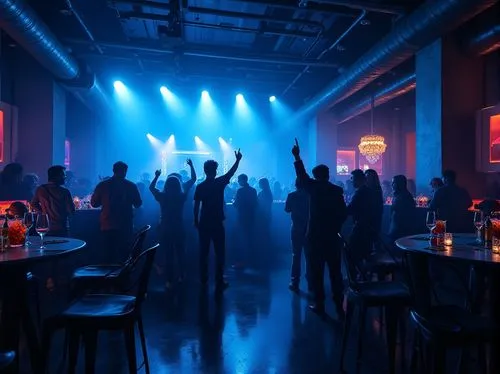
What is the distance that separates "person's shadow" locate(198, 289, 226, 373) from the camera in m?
3.04

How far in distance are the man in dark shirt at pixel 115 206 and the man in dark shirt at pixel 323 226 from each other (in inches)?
88.5

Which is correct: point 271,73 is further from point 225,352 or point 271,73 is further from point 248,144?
point 225,352

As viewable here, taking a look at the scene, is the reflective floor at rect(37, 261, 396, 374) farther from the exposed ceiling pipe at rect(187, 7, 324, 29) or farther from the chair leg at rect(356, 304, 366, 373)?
the exposed ceiling pipe at rect(187, 7, 324, 29)

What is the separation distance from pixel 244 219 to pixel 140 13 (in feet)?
12.8

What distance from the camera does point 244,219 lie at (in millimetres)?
6727

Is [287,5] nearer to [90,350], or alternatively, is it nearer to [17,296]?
[17,296]

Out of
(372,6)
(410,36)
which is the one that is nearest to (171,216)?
(372,6)

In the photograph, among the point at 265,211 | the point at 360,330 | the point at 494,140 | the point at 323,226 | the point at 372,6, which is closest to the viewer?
the point at 360,330

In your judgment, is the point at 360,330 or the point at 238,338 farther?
the point at 238,338

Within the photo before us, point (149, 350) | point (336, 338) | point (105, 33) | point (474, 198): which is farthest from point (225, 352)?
point (105, 33)

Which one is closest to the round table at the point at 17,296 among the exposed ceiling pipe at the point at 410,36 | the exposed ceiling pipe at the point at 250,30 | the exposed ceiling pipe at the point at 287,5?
the exposed ceiling pipe at the point at 287,5

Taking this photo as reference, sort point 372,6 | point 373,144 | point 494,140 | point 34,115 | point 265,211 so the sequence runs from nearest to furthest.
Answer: point 372,6 < point 494,140 < point 265,211 < point 34,115 < point 373,144

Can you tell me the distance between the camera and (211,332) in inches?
146

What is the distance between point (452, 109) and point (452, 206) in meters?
1.81
